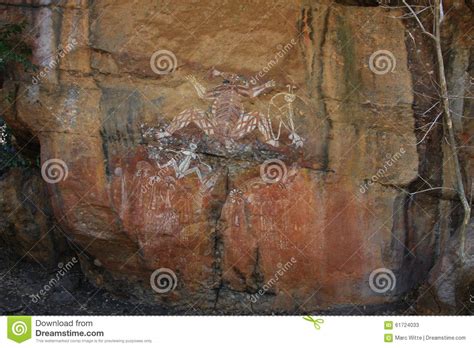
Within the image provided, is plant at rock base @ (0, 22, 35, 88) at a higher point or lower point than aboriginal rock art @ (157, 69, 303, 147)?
higher

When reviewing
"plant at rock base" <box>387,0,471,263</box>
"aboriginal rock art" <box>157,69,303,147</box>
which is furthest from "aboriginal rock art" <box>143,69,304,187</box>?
"plant at rock base" <box>387,0,471,263</box>

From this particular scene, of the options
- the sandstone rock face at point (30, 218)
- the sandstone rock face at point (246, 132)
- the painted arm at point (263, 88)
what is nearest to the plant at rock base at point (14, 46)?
the sandstone rock face at point (246, 132)

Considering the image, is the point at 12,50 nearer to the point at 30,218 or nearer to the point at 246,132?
the point at 30,218

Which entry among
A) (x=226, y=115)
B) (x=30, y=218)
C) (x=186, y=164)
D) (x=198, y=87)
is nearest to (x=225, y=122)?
(x=226, y=115)

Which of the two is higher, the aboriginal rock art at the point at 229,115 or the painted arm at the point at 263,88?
the painted arm at the point at 263,88

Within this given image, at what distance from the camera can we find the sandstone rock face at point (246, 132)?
652cm

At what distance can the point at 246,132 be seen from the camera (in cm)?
657

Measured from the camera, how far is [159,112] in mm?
6559

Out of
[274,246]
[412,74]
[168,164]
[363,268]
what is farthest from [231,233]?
[412,74]

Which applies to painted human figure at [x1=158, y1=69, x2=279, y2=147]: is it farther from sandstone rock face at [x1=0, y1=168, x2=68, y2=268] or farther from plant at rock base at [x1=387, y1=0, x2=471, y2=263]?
sandstone rock face at [x1=0, y1=168, x2=68, y2=268]

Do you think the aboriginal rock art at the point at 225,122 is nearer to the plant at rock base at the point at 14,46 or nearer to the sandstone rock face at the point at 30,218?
the plant at rock base at the point at 14,46

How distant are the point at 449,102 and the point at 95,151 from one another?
12.1 ft

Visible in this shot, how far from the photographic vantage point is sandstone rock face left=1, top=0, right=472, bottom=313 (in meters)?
6.52

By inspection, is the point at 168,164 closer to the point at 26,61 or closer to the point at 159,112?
the point at 159,112
